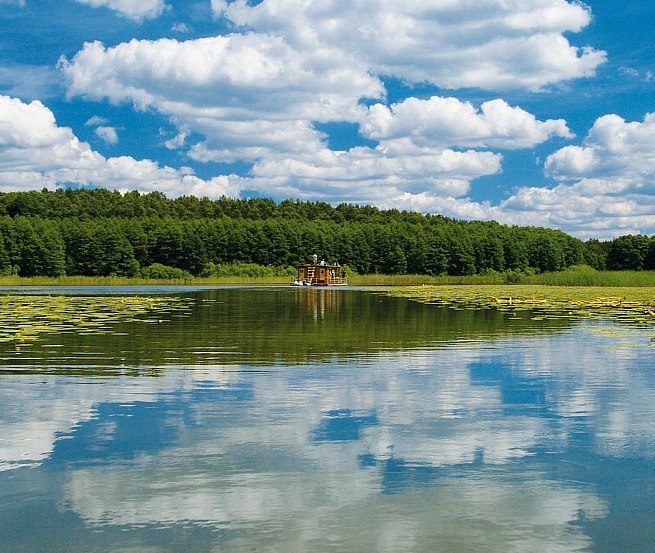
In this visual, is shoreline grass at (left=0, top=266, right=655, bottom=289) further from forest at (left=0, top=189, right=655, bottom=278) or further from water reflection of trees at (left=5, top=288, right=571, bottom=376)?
water reflection of trees at (left=5, top=288, right=571, bottom=376)

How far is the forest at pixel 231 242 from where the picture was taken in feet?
390

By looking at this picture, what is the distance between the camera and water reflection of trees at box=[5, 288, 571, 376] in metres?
16.5

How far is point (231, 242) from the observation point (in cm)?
13212

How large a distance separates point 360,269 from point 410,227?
1861 cm

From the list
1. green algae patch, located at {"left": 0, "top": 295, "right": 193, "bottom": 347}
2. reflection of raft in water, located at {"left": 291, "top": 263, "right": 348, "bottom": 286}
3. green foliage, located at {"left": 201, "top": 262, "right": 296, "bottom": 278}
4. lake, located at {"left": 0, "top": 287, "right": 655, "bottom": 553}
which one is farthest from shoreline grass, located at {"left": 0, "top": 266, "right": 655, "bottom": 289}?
lake, located at {"left": 0, "top": 287, "right": 655, "bottom": 553}

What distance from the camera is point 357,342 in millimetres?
20750

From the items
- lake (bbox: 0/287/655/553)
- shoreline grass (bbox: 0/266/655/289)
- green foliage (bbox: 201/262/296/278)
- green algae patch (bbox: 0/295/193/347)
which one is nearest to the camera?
lake (bbox: 0/287/655/553)

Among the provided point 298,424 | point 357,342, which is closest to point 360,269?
point 357,342

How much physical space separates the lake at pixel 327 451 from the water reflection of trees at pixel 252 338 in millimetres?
190

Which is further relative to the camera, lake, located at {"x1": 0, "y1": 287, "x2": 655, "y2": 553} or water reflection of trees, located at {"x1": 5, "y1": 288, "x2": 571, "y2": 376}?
water reflection of trees, located at {"x1": 5, "y1": 288, "x2": 571, "y2": 376}

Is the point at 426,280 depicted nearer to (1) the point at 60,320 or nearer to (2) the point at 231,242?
(2) the point at 231,242

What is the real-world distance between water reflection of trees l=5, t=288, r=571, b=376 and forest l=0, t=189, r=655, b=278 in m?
89.6

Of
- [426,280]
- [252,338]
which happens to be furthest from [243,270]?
[252,338]

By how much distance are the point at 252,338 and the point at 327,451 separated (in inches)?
521
